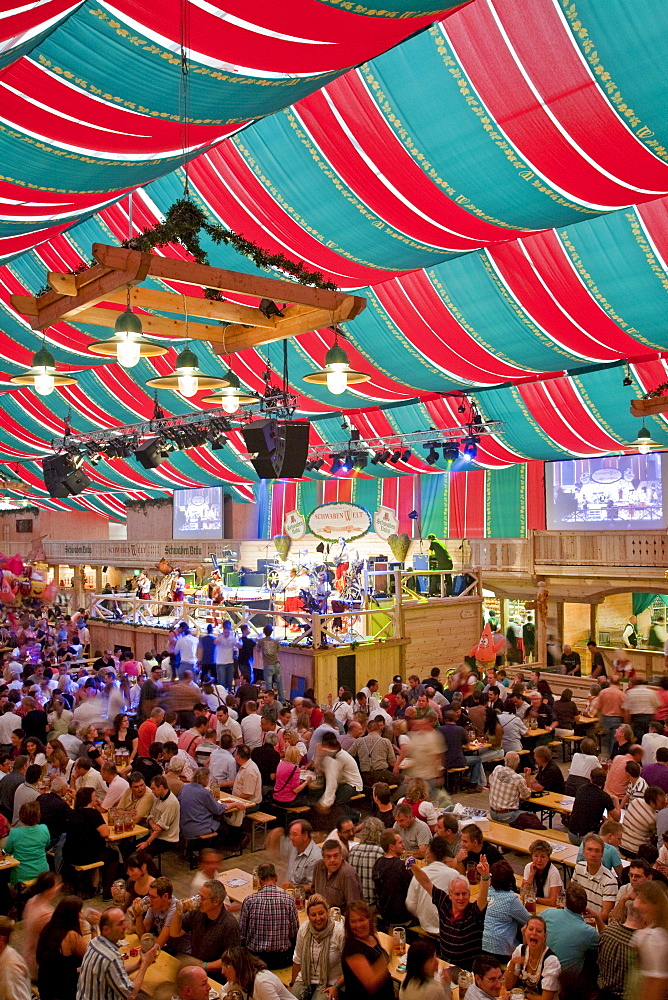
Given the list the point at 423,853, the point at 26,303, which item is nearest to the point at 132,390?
the point at 26,303

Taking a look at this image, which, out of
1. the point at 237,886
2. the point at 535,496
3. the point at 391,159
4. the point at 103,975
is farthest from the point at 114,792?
the point at 535,496

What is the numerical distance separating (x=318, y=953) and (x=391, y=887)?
91cm

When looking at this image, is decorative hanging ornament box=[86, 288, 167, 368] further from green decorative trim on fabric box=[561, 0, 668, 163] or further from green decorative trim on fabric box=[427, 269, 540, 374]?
green decorative trim on fabric box=[427, 269, 540, 374]

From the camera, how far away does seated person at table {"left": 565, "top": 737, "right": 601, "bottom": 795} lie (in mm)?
6832

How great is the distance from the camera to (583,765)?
6910 mm

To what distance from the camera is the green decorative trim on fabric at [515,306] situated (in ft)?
27.5

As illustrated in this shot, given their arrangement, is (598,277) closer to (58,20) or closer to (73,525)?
(58,20)

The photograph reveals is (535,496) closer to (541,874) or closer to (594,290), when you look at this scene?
(594,290)

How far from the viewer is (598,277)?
780cm

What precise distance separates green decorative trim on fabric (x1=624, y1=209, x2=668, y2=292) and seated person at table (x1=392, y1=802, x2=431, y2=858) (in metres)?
5.05

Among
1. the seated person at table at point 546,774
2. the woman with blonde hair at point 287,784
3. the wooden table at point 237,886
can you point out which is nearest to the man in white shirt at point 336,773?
the woman with blonde hair at point 287,784

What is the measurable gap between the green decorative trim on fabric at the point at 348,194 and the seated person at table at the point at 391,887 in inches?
177

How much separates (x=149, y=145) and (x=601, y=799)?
524cm

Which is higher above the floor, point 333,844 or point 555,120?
point 555,120
